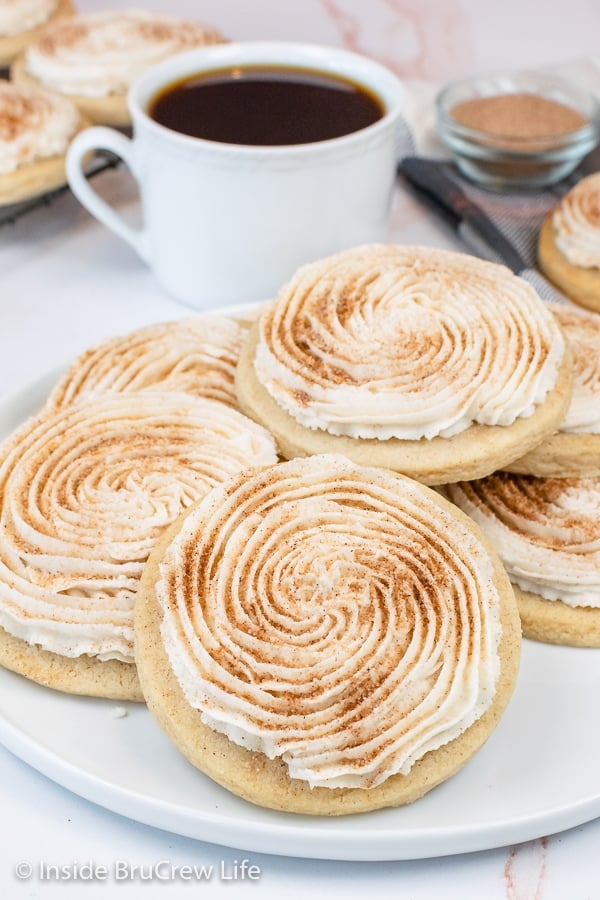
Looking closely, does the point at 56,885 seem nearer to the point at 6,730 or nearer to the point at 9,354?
the point at 6,730

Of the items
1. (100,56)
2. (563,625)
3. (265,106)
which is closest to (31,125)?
(100,56)

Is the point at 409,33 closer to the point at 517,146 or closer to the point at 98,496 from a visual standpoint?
the point at 517,146

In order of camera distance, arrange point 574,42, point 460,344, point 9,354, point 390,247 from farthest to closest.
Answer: point 574,42
point 9,354
point 390,247
point 460,344

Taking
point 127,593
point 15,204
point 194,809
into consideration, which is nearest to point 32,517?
point 127,593

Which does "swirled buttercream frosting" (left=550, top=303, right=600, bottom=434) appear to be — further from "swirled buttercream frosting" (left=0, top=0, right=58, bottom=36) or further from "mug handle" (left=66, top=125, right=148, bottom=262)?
"swirled buttercream frosting" (left=0, top=0, right=58, bottom=36)

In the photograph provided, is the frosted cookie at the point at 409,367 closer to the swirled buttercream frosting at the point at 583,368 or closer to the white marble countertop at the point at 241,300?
the swirled buttercream frosting at the point at 583,368

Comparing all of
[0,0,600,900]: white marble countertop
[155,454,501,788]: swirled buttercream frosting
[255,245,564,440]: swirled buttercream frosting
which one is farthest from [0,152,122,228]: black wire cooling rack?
[155,454,501,788]: swirled buttercream frosting

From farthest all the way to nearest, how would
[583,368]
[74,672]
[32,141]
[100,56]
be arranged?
[100,56] → [32,141] → [583,368] → [74,672]
